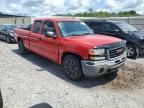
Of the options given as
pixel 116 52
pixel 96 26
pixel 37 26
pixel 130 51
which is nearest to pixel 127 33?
pixel 130 51

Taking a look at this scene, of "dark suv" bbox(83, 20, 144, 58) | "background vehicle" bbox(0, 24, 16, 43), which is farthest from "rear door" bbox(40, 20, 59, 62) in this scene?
"background vehicle" bbox(0, 24, 16, 43)

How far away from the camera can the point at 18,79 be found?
588cm

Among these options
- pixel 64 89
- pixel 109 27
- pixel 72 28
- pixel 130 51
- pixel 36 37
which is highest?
pixel 109 27

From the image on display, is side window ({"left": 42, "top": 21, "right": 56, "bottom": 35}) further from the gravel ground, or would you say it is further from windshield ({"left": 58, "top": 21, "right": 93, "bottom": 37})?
the gravel ground

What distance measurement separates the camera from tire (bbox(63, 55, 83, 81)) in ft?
17.9

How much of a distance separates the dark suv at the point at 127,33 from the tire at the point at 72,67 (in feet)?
13.8

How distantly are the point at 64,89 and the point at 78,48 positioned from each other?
1163 millimetres

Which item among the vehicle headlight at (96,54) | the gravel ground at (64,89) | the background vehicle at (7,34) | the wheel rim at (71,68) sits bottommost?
the gravel ground at (64,89)

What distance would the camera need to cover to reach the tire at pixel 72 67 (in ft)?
17.9

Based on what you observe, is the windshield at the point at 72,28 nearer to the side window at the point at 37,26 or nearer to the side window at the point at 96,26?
the side window at the point at 37,26

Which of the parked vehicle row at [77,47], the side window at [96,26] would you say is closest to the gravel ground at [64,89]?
the parked vehicle row at [77,47]

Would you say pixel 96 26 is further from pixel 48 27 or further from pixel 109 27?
pixel 48 27

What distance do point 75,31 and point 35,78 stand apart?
6.52 ft

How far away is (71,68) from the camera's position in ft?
18.7
